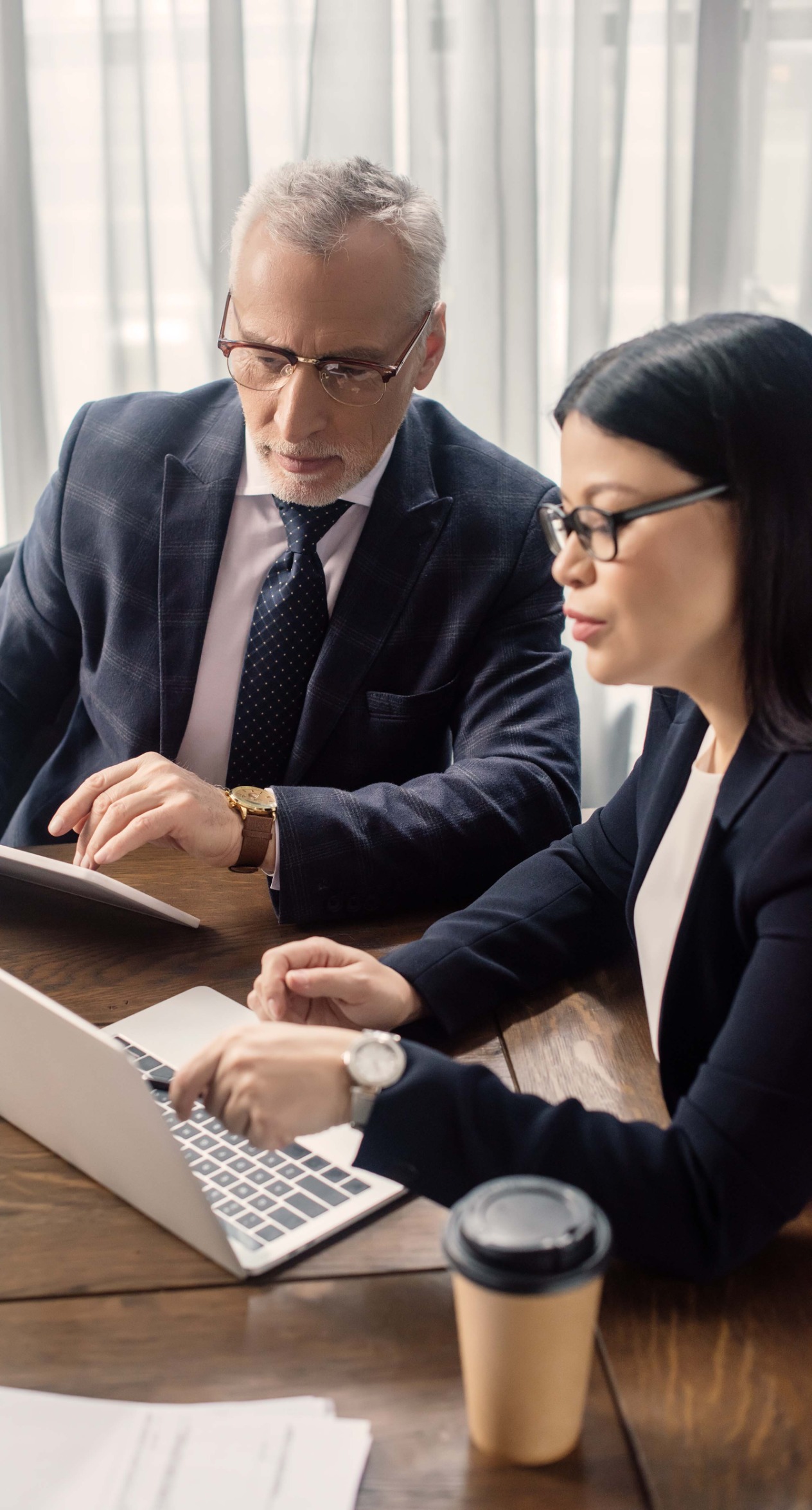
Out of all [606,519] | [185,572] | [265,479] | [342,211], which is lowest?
[185,572]

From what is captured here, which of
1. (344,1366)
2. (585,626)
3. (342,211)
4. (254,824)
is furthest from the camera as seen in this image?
(342,211)

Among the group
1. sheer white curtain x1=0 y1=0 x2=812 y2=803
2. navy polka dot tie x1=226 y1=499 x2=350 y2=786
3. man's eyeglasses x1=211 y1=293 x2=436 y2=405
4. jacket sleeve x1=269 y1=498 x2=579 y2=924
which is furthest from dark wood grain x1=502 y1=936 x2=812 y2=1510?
sheer white curtain x1=0 y1=0 x2=812 y2=803

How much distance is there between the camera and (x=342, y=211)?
4.85ft

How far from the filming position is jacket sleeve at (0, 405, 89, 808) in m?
1.74

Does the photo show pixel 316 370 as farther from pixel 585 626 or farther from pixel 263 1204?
pixel 263 1204

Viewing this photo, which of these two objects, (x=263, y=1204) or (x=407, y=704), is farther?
(x=407, y=704)

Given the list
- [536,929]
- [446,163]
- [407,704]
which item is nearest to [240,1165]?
[536,929]

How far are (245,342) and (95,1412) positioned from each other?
3.89 feet

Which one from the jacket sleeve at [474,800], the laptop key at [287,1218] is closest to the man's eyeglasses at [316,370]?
the jacket sleeve at [474,800]

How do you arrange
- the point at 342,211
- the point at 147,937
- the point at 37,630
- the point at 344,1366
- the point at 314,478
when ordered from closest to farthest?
the point at 344,1366, the point at 147,937, the point at 342,211, the point at 314,478, the point at 37,630

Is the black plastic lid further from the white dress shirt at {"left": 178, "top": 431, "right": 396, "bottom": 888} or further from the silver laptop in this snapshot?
Answer: the white dress shirt at {"left": 178, "top": 431, "right": 396, "bottom": 888}

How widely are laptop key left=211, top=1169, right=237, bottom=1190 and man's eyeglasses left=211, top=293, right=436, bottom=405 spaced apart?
0.97 metres

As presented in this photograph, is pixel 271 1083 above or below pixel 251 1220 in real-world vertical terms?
above

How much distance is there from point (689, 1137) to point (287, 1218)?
259mm
